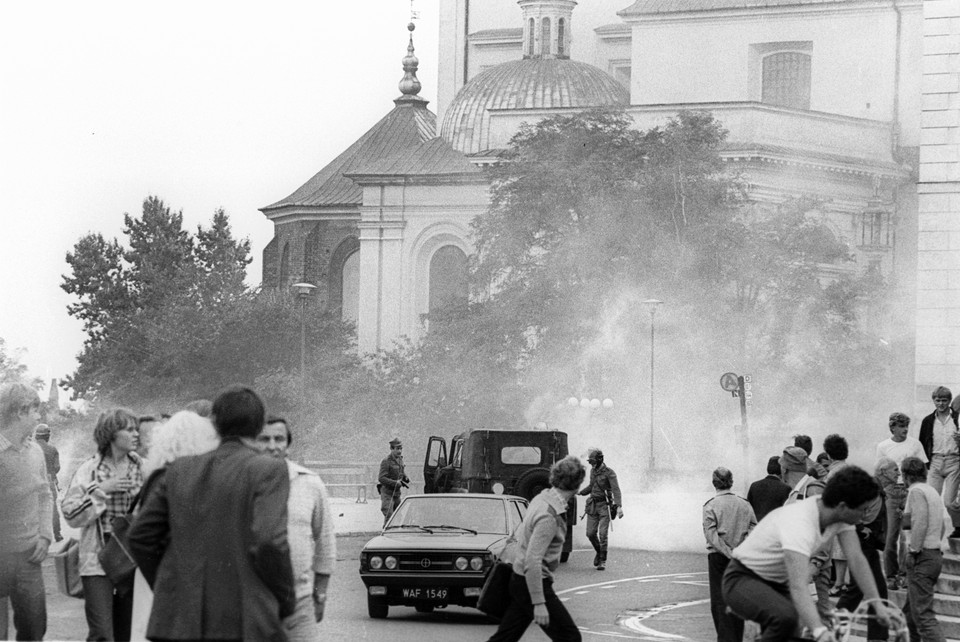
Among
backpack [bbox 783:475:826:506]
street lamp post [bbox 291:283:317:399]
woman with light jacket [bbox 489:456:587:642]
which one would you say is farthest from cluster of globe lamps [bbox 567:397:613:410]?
woman with light jacket [bbox 489:456:587:642]

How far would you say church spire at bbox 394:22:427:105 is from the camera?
3809 inches

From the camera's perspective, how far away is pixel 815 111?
68.9 m

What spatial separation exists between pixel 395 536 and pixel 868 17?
54724mm

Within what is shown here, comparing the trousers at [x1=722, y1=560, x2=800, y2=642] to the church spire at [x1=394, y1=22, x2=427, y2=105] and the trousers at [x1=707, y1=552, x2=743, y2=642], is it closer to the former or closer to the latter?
the trousers at [x1=707, y1=552, x2=743, y2=642]

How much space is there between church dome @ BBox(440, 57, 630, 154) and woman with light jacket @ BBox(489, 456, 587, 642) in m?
61.7

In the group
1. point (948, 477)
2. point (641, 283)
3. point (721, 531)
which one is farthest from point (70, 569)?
point (641, 283)

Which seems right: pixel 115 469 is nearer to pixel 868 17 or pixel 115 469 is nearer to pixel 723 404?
pixel 723 404

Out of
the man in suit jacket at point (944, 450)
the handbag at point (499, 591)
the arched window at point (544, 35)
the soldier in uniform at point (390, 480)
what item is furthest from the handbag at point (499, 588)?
the arched window at point (544, 35)

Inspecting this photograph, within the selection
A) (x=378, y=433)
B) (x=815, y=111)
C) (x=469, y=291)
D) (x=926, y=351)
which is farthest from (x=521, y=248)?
(x=926, y=351)

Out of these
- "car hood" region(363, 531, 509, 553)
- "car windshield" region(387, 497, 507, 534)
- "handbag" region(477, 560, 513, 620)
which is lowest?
"car hood" region(363, 531, 509, 553)

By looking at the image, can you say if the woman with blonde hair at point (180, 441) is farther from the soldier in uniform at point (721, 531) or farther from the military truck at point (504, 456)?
the military truck at point (504, 456)

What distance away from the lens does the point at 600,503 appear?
2614 centimetres

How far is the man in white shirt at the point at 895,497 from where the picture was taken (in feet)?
55.7

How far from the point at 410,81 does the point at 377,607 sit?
265 ft
